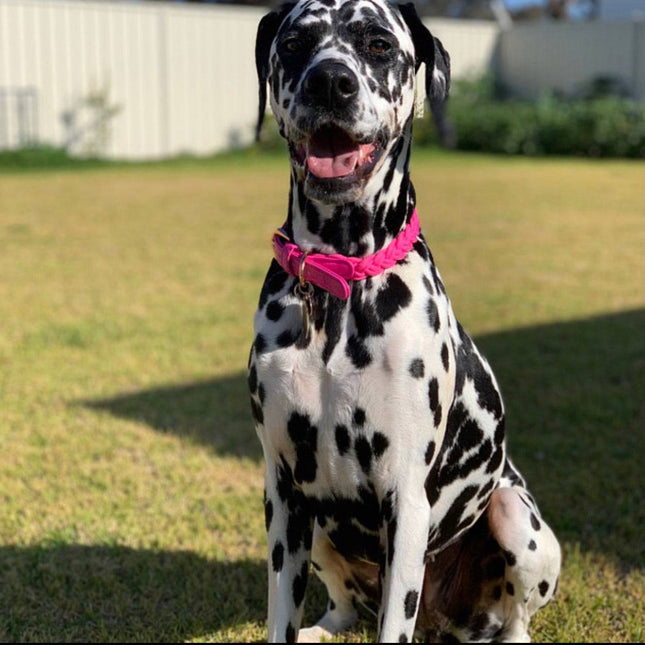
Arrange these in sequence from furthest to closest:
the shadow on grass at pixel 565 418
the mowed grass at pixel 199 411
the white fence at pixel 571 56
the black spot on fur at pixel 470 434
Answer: the white fence at pixel 571 56, the shadow on grass at pixel 565 418, the mowed grass at pixel 199 411, the black spot on fur at pixel 470 434

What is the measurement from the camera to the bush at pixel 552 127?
20.9 meters

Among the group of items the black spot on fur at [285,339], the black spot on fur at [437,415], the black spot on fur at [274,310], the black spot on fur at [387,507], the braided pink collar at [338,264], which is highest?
the braided pink collar at [338,264]

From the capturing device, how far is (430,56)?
8.83 feet

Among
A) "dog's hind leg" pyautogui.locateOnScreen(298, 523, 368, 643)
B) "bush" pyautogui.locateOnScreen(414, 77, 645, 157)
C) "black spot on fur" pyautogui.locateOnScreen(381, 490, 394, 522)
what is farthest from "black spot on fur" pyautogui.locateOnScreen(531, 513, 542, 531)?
"bush" pyautogui.locateOnScreen(414, 77, 645, 157)

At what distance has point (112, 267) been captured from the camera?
9.52 meters

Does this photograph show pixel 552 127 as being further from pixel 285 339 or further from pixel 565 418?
pixel 285 339

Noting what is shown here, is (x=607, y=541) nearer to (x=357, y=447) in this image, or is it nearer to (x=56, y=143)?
(x=357, y=447)

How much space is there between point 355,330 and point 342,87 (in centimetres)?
63

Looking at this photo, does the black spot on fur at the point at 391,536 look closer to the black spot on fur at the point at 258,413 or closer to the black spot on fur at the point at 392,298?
the black spot on fur at the point at 258,413

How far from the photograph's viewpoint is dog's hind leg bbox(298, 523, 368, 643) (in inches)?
121

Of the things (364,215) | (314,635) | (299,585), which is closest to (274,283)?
(364,215)

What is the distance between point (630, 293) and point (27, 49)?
1550 centimetres

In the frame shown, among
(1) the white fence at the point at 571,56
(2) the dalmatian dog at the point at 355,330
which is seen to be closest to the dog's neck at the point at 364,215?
(2) the dalmatian dog at the point at 355,330

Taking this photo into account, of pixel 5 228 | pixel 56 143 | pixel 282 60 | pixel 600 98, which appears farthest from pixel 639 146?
pixel 282 60
